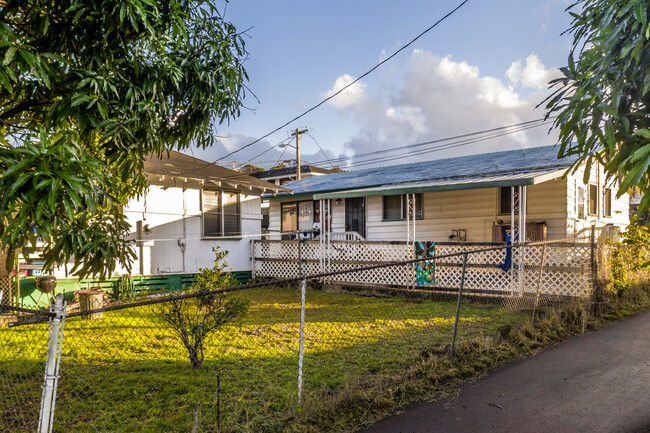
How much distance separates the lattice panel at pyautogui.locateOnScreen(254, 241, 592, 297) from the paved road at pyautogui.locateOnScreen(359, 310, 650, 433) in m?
1.92

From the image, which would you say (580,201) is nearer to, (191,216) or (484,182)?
(484,182)

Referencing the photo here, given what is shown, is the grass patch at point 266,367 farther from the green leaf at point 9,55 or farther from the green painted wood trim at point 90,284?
the green leaf at point 9,55

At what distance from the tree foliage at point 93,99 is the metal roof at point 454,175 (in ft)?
25.2

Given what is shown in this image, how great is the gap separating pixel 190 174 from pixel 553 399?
1087 centimetres

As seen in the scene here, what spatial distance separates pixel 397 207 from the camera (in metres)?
14.8

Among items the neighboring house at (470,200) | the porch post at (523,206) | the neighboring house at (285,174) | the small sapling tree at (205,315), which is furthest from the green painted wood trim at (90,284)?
the neighboring house at (285,174)

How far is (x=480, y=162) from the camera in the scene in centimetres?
1497

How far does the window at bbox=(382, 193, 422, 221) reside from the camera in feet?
47.3

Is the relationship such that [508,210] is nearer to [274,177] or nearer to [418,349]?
[418,349]

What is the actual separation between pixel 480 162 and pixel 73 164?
45.6ft

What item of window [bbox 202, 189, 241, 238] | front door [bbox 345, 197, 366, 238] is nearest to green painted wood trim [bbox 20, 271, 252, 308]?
window [bbox 202, 189, 241, 238]

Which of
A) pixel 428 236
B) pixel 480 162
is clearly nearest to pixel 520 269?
pixel 428 236

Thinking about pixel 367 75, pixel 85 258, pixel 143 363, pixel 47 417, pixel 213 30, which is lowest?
pixel 143 363

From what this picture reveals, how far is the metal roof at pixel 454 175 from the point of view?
11079mm
